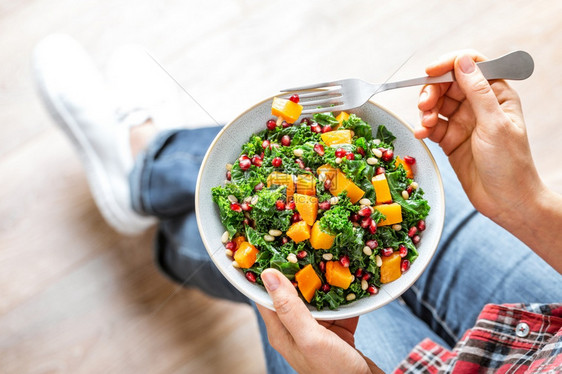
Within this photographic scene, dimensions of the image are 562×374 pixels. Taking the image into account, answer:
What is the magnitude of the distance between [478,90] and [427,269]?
2.38ft

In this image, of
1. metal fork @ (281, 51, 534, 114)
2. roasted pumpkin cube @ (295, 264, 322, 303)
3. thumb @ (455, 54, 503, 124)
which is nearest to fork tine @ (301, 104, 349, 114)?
metal fork @ (281, 51, 534, 114)

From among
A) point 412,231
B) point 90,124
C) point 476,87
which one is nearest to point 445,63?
point 476,87

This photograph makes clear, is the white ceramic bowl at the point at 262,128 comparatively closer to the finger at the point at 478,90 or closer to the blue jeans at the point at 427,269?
the finger at the point at 478,90

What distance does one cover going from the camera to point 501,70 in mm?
1282

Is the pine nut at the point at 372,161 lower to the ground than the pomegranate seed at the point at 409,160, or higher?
lower

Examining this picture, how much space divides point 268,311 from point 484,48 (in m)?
1.68

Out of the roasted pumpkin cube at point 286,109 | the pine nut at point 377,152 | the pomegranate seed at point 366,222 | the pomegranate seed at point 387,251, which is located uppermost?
the roasted pumpkin cube at point 286,109

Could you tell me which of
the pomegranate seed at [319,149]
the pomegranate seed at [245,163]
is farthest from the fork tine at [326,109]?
the pomegranate seed at [245,163]

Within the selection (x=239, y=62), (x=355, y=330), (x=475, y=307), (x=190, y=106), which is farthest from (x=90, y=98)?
(x=475, y=307)

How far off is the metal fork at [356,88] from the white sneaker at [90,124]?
1072mm

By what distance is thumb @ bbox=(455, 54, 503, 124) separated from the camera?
4.07 ft

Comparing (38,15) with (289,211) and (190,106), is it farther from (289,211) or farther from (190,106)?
(289,211)

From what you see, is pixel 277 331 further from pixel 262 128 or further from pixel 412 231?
pixel 262 128

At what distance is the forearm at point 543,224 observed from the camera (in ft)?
4.58
